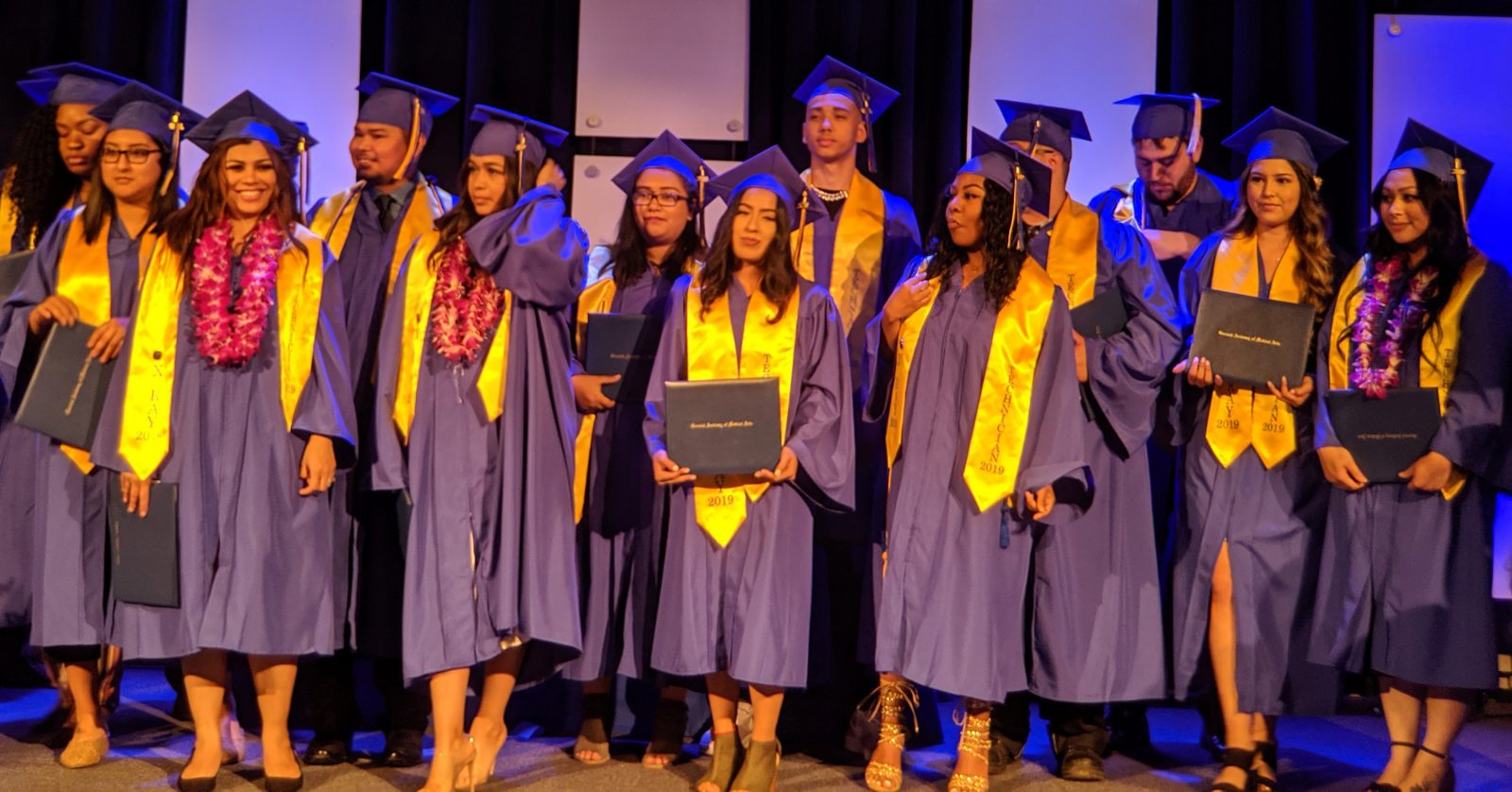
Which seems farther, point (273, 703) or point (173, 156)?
point (173, 156)

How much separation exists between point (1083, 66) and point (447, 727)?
159 inches

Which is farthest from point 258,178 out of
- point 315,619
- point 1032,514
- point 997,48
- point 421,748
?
point 997,48

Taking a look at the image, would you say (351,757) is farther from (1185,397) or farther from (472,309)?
(1185,397)

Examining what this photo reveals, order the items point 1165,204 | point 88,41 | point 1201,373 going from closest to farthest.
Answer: point 1201,373 → point 1165,204 → point 88,41

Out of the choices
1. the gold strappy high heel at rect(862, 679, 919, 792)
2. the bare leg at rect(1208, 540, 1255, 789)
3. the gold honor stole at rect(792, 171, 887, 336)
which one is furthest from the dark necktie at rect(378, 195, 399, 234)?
the bare leg at rect(1208, 540, 1255, 789)

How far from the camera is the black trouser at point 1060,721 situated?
16.0 feet

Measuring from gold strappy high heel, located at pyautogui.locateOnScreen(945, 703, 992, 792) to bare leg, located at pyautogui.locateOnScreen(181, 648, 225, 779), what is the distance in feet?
7.06

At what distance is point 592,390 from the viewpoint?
15.9 ft

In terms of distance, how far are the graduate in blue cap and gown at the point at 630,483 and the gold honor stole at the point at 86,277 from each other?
1.44 metres

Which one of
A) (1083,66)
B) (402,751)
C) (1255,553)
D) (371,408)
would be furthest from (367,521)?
(1083,66)

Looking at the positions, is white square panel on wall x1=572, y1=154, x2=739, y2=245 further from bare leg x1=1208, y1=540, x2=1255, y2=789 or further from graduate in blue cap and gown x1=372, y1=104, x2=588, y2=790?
bare leg x1=1208, y1=540, x2=1255, y2=789

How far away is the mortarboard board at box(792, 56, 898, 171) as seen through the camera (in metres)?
5.30

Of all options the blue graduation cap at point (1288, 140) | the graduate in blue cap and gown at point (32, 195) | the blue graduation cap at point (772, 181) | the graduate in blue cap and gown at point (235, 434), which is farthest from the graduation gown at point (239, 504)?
the blue graduation cap at point (1288, 140)

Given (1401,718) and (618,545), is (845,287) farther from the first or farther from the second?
(1401,718)
